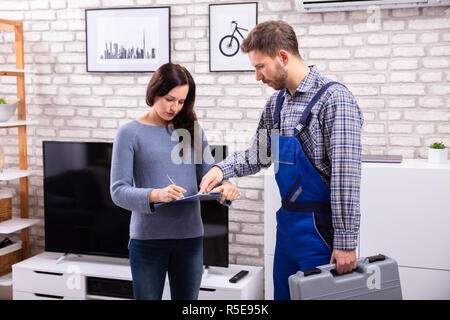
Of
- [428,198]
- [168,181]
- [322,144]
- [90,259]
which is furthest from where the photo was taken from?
[90,259]

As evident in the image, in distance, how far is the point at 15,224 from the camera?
3531 millimetres

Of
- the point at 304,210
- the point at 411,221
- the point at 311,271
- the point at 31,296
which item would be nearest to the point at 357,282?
the point at 311,271

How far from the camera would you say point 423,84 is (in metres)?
2.99

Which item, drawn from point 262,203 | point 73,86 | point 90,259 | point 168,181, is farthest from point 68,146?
point 168,181

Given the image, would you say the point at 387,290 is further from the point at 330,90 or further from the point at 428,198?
the point at 428,198

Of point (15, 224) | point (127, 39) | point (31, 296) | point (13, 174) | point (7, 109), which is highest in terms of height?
point (127, 39)

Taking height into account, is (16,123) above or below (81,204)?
above

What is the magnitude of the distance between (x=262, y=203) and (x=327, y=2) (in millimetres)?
1270

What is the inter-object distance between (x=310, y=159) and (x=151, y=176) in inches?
24.7

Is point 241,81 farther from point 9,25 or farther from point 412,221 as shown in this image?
point 9,25

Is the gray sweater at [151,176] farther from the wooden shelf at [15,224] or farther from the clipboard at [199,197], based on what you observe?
the wooden shelf at [15,224]

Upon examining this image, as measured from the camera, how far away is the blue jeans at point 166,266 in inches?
82.4

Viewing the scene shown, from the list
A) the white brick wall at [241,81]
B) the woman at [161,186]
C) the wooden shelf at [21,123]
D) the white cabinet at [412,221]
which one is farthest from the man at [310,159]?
the wooden shelf at [21,123]
